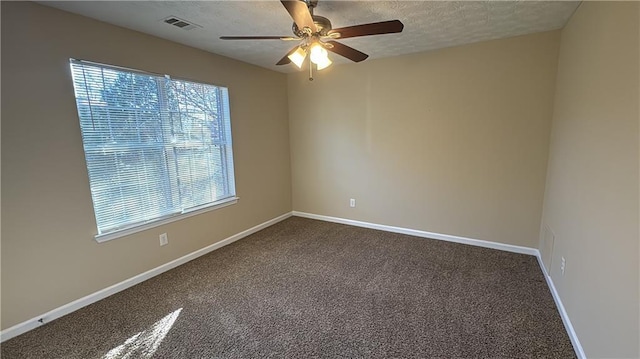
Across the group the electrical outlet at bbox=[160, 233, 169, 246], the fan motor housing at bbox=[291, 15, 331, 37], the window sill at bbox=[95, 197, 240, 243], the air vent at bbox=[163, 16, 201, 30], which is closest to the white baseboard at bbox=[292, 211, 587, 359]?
the window sill at bbox=[95, 197, 240, 243]

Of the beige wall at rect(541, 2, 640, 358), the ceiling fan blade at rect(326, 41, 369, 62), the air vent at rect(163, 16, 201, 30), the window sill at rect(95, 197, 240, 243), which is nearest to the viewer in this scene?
the beige wall at rect(541, 2, 640, 358)

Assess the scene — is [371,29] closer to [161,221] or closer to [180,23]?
[180,23]

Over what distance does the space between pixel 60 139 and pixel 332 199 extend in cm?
317

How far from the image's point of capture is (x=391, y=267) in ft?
9.44

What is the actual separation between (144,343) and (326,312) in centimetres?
129

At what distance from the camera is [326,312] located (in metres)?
2.17

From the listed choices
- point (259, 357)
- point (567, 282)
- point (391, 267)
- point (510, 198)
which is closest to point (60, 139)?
point (259, 357)

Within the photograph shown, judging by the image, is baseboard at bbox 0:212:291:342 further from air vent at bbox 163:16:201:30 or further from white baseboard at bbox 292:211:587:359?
air vent at bbox 163:16:201:30

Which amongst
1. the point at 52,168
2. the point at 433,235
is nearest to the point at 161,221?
the point at 52,168

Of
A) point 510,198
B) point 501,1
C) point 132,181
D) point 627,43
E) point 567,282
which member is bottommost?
point 567,282

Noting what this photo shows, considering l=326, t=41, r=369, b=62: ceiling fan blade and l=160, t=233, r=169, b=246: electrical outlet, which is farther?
l=160, t=233, r=169, b=246: electrical outlet

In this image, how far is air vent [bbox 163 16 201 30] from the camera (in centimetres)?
227

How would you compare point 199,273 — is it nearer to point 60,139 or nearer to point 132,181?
point 132,181

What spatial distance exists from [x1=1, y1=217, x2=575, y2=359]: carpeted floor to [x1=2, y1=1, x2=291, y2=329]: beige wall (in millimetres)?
263
